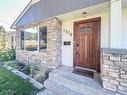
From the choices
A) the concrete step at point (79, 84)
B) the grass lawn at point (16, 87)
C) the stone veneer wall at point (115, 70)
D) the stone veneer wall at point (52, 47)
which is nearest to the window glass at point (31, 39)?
the stone veneer wall at point (52, 47)

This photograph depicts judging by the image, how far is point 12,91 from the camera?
4.10 meters

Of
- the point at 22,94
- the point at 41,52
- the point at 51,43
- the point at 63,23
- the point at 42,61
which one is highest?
the point at 63,23

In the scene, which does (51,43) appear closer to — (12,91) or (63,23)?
(63,23)

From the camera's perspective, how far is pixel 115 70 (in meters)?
3.09

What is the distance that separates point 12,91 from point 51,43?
8.78 feet

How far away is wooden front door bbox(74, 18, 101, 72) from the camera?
4750 mm

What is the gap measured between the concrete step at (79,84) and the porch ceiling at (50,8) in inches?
99.0

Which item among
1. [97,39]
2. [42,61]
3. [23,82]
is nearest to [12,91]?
[23,82]

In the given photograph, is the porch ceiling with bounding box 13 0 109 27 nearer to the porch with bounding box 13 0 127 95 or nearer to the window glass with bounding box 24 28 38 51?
the porch with bounding box 13 0 127 95

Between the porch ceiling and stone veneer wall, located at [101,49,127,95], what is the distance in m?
1.67

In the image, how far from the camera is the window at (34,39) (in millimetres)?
6367

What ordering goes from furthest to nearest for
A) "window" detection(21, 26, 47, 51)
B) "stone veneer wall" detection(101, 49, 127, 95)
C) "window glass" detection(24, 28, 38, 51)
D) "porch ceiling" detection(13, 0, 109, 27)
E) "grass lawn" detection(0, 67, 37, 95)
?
"window glass" detection(24, 28, 38, 51) → "window" detection(21, 26, 47, 51) → "porch ceiling" detection(13, 0, 109, 27) → "grass lawn" detection(0, 67, 37, 95) → "stone veneer wall" detection(101, 49, 127, 95)

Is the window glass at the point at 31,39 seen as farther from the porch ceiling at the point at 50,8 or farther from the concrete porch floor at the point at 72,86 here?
the concrete porch floor at the point at 72,86

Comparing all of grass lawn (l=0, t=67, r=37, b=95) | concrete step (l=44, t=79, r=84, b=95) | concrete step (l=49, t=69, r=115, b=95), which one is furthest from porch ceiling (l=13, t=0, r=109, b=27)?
grass lawn (l=0, t=67, r=37, b=95)
